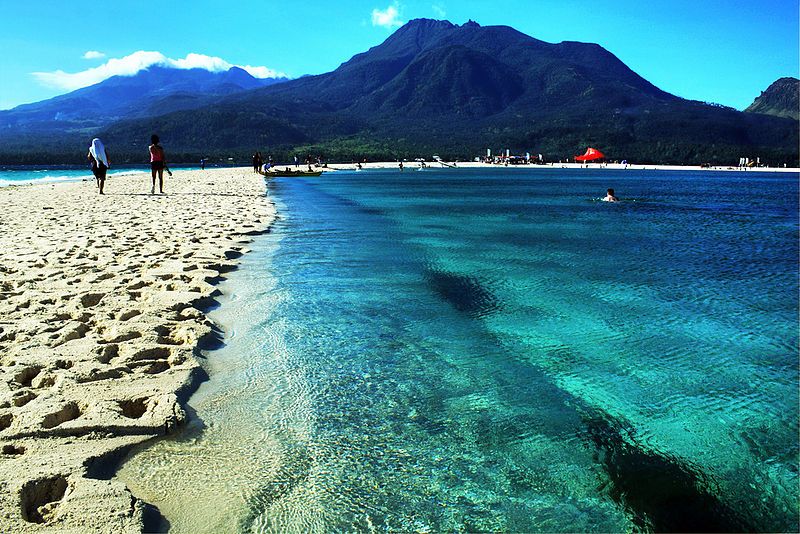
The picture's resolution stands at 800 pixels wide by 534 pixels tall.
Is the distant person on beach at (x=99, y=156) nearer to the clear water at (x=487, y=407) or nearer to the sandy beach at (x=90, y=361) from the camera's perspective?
the sandy beach at (x=90, y=361)

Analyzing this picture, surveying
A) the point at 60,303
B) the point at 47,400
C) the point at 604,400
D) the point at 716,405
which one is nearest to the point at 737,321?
the point at 716,405

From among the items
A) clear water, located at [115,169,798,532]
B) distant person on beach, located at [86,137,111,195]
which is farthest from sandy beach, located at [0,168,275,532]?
distant person on beach, located at [86,137,111,195]

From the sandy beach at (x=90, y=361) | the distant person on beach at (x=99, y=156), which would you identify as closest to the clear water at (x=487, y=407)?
the sandy beach at (x=90, y=361)

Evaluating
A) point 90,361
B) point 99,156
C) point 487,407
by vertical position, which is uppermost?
point 99,156

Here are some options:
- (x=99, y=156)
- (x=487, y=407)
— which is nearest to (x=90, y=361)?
(x=487, y=407)

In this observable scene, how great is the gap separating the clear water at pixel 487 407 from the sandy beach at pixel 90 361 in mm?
277

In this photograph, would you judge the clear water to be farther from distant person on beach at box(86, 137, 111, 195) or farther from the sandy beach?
distant person on beach at box(86, 137, 111, 195)

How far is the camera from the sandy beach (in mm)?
3086

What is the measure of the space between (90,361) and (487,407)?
3.54m

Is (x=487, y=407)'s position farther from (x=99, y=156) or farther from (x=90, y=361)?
(x=99, y=156)

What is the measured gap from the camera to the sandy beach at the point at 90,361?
3086mm

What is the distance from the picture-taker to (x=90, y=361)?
191 inches

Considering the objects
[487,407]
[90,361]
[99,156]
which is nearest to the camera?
[487,407]

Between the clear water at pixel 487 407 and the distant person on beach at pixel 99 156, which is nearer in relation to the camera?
the clear water at pixel 487 407
